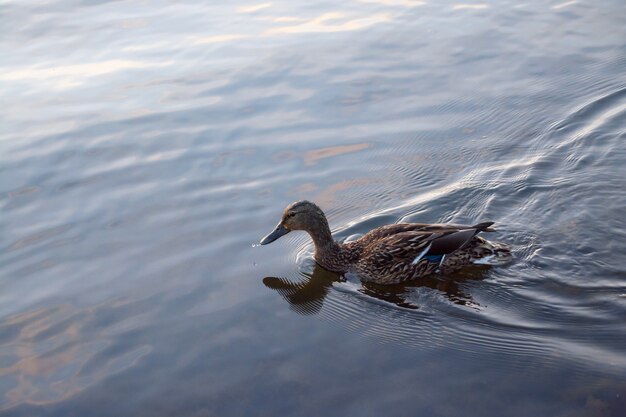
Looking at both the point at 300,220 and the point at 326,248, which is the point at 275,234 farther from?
the point at 326,248

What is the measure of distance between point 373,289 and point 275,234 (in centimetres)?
118

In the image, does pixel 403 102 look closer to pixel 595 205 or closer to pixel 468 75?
pixel 468 75

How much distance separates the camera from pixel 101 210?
29.2 ft

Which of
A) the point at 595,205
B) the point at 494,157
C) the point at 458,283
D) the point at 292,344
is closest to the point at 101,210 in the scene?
the point at 292,344

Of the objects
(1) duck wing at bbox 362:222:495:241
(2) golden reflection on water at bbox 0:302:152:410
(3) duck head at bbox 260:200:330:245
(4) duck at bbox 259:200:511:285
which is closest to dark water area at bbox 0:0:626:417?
(2) golden reflection on water at bbox 0:302:152:410

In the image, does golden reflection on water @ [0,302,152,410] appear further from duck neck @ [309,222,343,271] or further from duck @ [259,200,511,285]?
duck neck @ [309,222,343,271]

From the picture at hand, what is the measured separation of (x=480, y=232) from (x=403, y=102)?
131 inches

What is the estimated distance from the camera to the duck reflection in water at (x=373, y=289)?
7.39 metres

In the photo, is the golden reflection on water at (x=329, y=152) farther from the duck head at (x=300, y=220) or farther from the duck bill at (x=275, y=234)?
the duck bill at (x=275, y=234)

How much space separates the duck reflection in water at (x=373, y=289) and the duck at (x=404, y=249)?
9cm

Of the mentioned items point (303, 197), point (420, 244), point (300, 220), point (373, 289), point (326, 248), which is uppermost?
point (300, 220)

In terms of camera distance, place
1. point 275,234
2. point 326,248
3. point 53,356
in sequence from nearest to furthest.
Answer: point 53,356, point 275,234, point 326,248

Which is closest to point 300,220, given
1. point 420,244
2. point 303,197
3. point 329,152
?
point 303,197

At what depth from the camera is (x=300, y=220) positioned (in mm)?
8117
